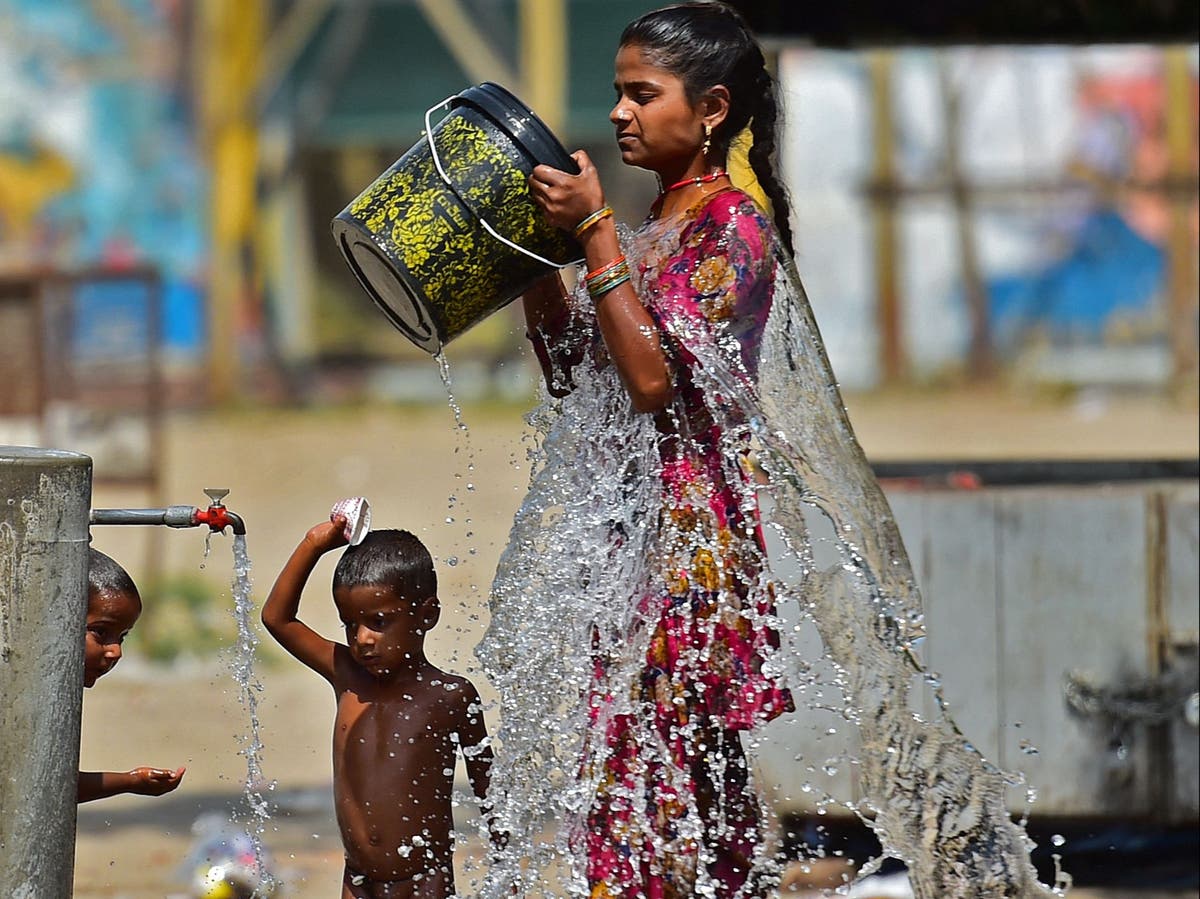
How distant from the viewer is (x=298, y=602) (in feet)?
9.85

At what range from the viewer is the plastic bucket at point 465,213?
8.53 ft

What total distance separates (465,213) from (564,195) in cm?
15

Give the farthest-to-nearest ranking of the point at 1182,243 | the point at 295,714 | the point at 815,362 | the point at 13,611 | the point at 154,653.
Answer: the point at 1182,243, the point at 154,653, the point at 295,714, the point at 815,362, the point at 13,611

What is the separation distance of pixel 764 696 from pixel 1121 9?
2997mm

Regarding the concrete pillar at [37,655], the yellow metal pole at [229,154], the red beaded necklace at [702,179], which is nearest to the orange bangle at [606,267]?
the red beaded necklace at [702,179]

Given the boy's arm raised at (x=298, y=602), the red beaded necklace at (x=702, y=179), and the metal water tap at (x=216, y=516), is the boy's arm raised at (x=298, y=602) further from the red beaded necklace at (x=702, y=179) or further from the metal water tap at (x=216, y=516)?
the red beaded necklace at (x=702, y=179)

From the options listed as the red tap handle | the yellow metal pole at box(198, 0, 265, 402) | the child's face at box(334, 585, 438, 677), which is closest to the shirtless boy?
the child's face at box(334, 585, 438, 677)

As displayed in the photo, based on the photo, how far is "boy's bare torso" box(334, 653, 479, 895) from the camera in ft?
9.82

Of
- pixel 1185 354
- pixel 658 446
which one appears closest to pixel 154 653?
pixel 658 446

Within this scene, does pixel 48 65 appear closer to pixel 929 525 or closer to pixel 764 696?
pixel 929 525

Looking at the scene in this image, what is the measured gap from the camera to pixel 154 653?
695cm

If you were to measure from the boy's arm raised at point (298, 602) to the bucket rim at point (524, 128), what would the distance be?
71cm

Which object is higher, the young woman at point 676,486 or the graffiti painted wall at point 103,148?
the graffiti painted wall at point 103,148

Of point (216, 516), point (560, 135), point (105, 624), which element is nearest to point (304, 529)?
point (560, 135)
